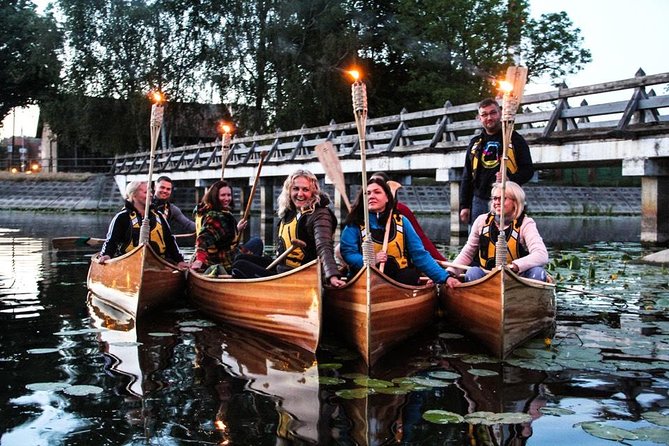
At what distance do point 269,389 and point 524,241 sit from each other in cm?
→ 253

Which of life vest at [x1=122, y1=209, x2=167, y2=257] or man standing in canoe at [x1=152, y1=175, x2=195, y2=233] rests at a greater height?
man standing in canoe at [x1=152, y1=175, x2=195, y2=233]

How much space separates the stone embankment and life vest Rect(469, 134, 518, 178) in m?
25.6

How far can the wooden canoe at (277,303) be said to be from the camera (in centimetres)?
541

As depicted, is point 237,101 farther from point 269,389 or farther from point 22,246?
point 269,389

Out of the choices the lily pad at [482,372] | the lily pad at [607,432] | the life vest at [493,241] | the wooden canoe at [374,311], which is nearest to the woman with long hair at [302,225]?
the wooden canoe at [374,311]

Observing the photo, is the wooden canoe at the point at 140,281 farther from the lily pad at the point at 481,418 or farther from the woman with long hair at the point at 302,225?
the lily pad at the point at 481,418

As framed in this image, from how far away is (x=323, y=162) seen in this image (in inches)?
253

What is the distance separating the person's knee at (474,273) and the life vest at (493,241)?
0.13 meters

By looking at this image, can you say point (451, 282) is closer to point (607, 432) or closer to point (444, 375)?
point (444, 375)

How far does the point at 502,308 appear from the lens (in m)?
5.19

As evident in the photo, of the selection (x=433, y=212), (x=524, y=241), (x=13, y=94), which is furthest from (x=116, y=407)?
(x=13, y=94)

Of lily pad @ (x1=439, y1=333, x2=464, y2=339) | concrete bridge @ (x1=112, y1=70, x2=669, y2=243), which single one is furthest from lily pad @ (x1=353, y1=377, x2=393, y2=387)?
concrete bridge @ (x1=112, y1=70, x2=669, y2=243)

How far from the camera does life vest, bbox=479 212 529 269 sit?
607 centimetres

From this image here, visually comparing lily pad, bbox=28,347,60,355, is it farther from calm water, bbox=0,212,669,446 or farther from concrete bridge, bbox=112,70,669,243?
concrete bridge, bbox=112,70,669,243
